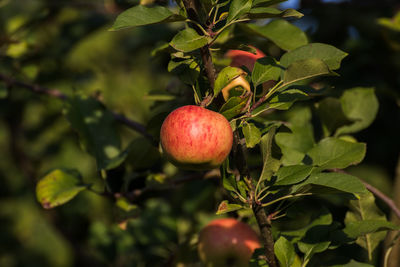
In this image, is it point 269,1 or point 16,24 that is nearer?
point 269,1

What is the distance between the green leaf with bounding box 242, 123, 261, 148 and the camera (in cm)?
65

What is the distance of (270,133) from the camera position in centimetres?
72

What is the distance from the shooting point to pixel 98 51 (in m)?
5.32

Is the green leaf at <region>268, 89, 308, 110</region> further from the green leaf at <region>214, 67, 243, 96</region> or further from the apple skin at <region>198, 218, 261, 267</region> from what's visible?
the apple skin at <region>198, 218, 261, 267</region>

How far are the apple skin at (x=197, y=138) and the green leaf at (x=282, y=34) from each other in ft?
1.09

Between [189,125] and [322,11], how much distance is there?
110 cm

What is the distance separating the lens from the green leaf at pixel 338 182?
0.64 metres

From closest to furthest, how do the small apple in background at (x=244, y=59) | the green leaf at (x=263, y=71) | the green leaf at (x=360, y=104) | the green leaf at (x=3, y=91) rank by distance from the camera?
the green leaf at (x=263, y=71)
the small apple in background at (x=244, y=59)
the green leaf at (x=360, y=104)
the green leaf at (x=3, y=91)

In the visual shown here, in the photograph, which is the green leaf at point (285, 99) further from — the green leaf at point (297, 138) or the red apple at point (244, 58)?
the red apple at point (244, 58)

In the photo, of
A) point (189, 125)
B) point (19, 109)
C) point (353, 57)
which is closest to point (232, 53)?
point (189, 125)

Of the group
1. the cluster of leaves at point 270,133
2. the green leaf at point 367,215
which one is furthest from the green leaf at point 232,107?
the green leaf at point 367,215

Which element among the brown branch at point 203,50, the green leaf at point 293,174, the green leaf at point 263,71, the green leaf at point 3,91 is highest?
the brown branch at point 203,50

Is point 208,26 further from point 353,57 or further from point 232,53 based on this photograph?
point 353,57

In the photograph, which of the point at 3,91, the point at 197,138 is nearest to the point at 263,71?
the point at 197,138
